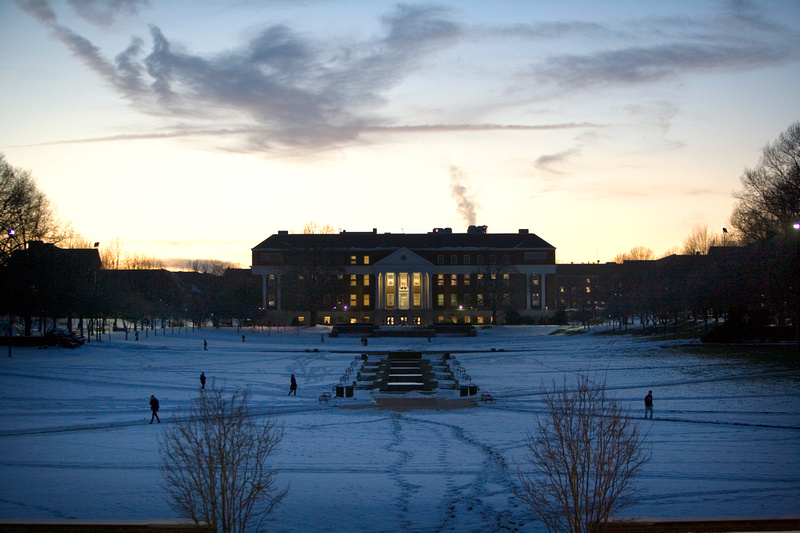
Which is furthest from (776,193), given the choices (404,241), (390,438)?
(404,241)

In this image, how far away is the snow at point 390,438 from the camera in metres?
18.0

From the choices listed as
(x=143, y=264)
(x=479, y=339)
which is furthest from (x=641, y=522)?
(x=143, y=264)

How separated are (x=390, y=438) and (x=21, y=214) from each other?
1587 inches

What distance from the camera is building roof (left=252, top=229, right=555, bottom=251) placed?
109 m

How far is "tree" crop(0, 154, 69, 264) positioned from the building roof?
51.4 meters

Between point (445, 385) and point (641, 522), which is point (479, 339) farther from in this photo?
point (641, 522)

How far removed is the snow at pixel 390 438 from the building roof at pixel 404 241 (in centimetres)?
5736

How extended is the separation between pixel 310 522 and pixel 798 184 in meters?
47.3

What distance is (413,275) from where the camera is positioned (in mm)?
105875

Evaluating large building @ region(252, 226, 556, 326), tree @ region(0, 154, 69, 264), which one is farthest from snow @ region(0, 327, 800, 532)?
large building @ region(252, 226, 556, 326)

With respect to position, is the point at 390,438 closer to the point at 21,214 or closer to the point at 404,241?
the point at 21,214

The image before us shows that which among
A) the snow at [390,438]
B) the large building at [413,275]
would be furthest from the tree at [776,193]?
the large building at [413,275]

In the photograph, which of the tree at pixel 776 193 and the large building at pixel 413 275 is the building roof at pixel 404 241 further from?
the tree at pixel 776 193

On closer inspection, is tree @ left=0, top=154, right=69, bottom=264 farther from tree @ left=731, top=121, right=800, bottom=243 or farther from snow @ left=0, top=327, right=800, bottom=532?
tree @ left=731, top=121, right=800, bottom=243
